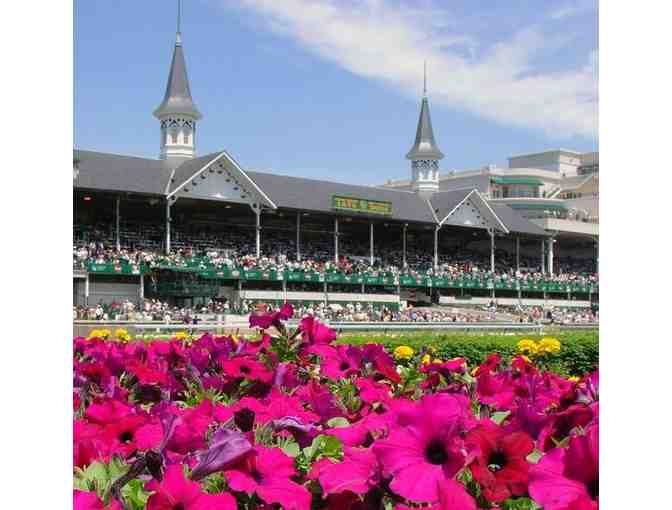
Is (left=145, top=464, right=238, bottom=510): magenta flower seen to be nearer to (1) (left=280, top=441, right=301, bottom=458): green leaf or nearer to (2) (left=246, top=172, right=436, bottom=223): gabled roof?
(1) (left=280, top=441, right=301, bottom=458): green leaf

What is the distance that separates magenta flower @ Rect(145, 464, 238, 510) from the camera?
1.05 m

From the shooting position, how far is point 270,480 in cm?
116

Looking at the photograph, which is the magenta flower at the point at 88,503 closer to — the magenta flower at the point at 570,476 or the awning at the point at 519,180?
the magenta flower at the point at 570,476

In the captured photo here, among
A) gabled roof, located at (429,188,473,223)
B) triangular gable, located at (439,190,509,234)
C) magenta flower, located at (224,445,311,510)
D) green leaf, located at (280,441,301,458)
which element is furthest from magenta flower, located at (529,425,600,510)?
triangular gable, located at (439,190,509,234)

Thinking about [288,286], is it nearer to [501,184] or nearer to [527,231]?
[527,231]

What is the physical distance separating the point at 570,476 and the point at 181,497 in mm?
546

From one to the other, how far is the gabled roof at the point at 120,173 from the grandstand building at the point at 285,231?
0.08 m

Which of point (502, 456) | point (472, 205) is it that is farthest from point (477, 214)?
point (502, 456)

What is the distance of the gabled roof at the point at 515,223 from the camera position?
42.9 m

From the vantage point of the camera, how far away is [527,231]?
142 ft

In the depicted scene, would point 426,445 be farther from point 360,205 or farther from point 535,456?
point 360,205

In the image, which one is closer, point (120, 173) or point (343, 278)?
point (120, 173)

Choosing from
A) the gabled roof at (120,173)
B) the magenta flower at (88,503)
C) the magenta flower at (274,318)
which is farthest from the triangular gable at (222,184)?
the magenta flower at (88,503)
